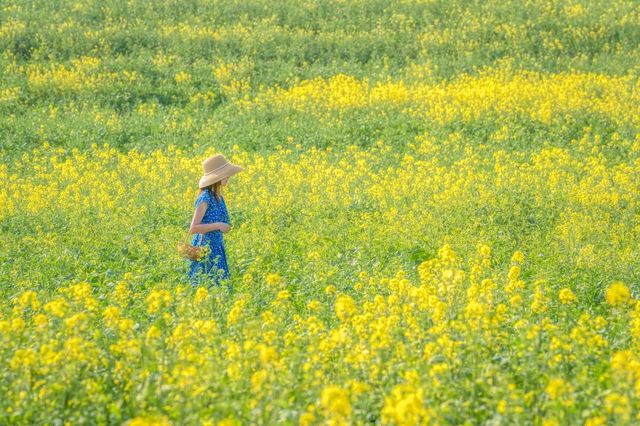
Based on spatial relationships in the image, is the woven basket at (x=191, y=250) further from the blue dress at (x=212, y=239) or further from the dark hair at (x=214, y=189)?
the dark hair at (x=214, y=189)

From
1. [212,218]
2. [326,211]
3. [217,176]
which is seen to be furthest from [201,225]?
[326,211]

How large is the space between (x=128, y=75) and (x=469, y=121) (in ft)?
26.8

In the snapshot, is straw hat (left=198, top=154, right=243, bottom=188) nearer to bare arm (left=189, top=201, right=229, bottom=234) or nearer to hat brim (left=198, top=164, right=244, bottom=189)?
hat brim (left=198, top=164, right=244, bottom=189)

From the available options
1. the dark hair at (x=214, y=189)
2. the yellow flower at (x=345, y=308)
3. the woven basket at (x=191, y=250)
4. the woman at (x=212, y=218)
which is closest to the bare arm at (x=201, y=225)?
the woman at (x=212, y=218)

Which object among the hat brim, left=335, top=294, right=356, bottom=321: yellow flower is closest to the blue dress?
the hat brim

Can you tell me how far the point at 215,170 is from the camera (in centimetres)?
749

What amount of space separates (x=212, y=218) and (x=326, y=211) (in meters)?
3.32

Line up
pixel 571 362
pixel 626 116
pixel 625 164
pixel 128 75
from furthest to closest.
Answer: pixel 128 75
pixel 626 116
pixel 625 164
pixel 571 362

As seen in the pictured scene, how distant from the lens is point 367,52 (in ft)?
70.1

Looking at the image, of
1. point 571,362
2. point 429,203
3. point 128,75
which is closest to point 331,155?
point 429,203

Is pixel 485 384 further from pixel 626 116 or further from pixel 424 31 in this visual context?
pixel 424 31

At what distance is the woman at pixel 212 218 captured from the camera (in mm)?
7367

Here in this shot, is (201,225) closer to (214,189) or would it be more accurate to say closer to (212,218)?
(212,218)

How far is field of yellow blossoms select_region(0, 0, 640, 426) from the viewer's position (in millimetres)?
4414
